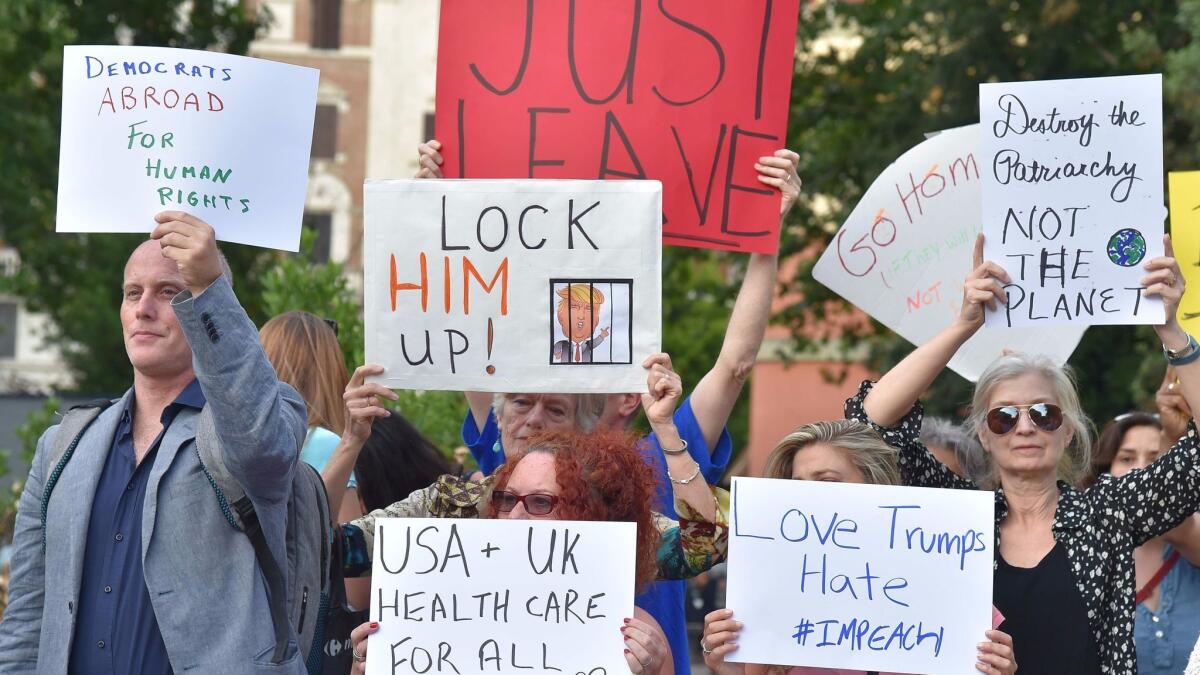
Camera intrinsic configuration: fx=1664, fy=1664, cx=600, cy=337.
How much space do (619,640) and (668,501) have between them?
82 centimetres

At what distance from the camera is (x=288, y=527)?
375 centimetres

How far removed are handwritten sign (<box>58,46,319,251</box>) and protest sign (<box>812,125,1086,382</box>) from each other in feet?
6.17

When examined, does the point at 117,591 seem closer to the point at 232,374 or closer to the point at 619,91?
the point at 232,374

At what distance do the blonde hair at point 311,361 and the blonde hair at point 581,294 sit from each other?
0.95 m

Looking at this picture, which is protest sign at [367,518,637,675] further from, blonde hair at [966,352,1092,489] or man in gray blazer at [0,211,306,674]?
blonde hair at [966,352,1092,489]


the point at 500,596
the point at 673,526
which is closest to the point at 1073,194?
the point at 673,526

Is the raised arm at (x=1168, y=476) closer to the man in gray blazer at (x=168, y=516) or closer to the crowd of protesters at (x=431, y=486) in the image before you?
the crowd of protesters at (x=431, y=486)

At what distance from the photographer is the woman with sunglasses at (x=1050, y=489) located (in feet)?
13.3

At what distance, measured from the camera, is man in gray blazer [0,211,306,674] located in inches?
136

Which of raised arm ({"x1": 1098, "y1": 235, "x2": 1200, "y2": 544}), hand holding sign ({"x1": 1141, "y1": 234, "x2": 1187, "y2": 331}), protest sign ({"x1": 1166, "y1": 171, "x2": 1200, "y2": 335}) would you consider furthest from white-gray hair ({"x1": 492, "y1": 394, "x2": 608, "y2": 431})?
protest sign ({"x1": 1166, "y1": 171, "x2": 1200, "y2": 335})

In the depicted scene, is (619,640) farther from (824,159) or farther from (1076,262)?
(824,159)

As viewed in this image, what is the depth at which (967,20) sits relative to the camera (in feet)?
45.8

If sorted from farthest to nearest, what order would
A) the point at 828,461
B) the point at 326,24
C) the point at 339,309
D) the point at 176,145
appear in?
the point at 326,24 < the point at 339,309 < the point at 828,461 < the point at 176,145

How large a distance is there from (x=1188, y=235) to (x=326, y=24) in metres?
35.2
